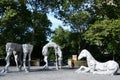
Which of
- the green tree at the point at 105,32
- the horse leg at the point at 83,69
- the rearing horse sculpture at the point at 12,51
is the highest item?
the green tree at the point at 105,32

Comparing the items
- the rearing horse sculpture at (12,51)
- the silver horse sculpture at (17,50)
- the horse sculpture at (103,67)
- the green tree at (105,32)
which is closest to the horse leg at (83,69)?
the horse sculpture at (103,67)

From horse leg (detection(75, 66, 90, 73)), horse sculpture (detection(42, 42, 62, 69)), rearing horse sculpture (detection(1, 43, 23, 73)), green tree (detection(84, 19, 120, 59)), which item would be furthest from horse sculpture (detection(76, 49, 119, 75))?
green tree (detection(84, 19, 120, 59))

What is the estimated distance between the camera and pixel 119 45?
42156 mm

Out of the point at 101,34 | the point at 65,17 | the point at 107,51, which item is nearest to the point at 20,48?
the point at 101,34

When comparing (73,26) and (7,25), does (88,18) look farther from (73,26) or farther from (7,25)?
(7,25)

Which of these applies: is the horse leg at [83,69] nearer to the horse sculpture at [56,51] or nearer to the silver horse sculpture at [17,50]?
the silver horse sculpture at [17,50]

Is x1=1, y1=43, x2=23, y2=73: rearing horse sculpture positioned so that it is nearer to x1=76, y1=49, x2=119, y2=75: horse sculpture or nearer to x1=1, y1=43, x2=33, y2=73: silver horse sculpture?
x1=1, y1=43, x2=33, y2=73: silver horse sculpture

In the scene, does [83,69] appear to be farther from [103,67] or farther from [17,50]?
[17,50]

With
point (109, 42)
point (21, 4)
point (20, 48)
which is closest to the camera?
point (20, 48)

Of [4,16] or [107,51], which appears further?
[107,51]

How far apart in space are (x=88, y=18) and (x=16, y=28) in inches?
348

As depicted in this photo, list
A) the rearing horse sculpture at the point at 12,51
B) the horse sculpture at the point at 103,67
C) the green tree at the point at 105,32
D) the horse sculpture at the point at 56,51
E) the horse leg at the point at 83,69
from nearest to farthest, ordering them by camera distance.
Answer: the horse sculpture at the point at 103,67, the horse leg at the point at 83,69, the rearing horse sculpture at the point at 12,51, the horse sculpture at the point at 56,51, the green tree at the point at 105,32

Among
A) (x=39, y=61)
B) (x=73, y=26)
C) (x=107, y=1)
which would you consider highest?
(x=107, y=1)

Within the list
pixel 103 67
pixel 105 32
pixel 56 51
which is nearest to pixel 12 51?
pixel 56 51
